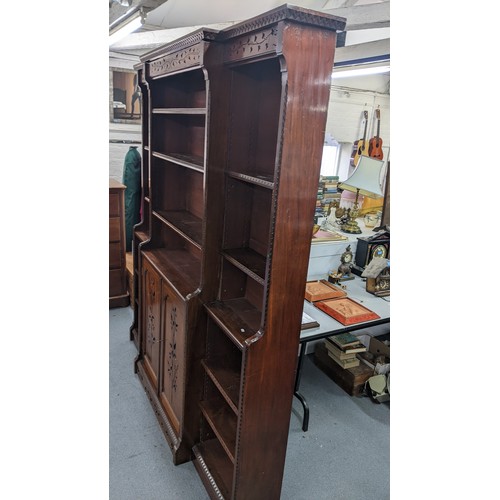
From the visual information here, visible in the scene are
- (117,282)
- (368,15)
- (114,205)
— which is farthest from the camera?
(117,282)

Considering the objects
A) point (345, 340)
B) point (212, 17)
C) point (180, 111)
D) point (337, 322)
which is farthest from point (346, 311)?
point (212, 17)

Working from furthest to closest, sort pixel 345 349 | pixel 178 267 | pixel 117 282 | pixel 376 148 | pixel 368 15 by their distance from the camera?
pixel 376 148 < pixel 117 282 < pixel 345 349 < pixel 368 15 < pixel 178 267

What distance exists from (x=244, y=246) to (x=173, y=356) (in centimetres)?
93

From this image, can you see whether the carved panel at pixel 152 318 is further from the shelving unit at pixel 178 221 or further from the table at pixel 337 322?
the table at pixel 337 322

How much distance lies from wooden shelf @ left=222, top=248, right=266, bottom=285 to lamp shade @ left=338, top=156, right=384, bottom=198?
6.32ft

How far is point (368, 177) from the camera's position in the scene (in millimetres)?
3688

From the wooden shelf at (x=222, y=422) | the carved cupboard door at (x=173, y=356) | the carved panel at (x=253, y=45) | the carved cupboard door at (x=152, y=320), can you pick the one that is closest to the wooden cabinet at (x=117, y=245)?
the carved cupboard door at (x=152, y=320)

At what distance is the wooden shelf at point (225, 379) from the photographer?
201cm

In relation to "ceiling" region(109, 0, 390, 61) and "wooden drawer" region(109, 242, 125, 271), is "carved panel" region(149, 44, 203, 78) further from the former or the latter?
"wooden drawer" region(109, 242, 125, 271)

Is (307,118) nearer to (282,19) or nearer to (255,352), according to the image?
(282,19)

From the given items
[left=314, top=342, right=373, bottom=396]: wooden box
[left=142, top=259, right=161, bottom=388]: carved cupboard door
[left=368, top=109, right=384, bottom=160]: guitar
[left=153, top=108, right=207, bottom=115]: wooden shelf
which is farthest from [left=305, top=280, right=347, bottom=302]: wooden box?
[left=368, top=109, right=384, bottom=160]: guitar

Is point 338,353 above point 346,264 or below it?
below

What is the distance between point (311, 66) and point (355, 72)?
114 inches

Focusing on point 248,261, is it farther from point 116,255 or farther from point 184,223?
point 116,255
